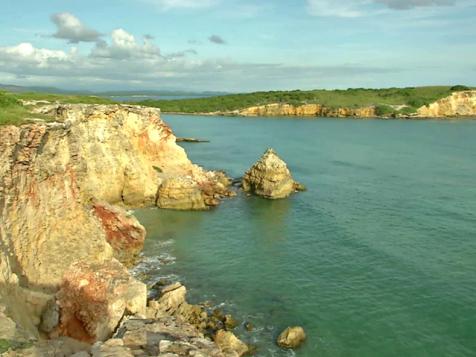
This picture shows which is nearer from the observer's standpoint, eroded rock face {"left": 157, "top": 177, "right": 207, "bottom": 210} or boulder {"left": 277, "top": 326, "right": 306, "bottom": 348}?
boulder {"left": 277, "top": 326, "right": 306, "bottom": 348}

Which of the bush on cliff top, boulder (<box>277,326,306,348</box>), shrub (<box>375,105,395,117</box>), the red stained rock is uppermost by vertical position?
shrub (<box>375,105,395,117</box>)

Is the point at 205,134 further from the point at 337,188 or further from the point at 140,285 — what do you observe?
the point at 140,285

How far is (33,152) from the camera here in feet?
77.9

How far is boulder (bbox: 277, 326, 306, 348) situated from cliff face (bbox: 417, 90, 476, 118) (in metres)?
180

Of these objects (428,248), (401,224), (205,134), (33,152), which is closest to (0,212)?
(33,152)

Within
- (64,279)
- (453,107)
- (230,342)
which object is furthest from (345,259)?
(453,107)

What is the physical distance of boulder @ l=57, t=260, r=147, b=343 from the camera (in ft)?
70.4

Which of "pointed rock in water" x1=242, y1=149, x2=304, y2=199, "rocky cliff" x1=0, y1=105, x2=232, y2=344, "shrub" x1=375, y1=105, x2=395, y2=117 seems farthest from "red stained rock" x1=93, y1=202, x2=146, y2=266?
"shrub" x1=375, y1=105, x2=395, y2=117

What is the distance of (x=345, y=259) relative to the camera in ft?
123

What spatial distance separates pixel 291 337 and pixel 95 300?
33.9 ft

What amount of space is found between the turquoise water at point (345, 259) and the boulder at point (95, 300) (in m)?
7.07

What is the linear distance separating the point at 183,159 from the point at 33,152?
1448 inches

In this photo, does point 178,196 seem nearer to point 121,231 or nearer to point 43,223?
point 121,231

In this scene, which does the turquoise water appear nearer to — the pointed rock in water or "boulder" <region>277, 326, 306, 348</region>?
"boulder" <region>277, 326, 306, 348</region>
